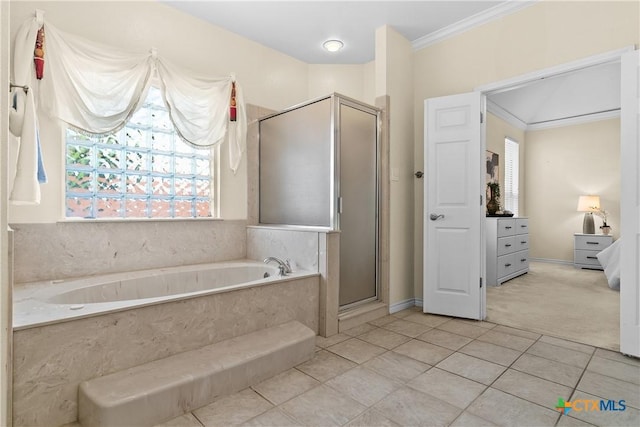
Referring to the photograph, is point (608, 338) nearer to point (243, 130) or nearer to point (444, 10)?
point (444, 10)

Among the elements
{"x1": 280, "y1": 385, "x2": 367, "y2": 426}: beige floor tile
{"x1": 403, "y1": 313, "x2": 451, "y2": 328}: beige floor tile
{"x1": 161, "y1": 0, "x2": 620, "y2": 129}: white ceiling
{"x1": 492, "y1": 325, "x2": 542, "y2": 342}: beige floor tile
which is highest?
{"x1": 161, "y1": 0, "x2": 620, "y2": 129}: white ceiling

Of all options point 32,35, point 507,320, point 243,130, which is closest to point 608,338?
point 507,320

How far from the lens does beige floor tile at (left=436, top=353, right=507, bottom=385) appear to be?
1.90m

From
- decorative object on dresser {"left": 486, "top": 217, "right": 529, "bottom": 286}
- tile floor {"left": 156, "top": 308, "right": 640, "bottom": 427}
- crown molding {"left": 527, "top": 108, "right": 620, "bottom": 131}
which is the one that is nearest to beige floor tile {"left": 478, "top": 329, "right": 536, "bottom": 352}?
tile floor {"left": 156, "top": 308, "right": 640, "bottom": 427}

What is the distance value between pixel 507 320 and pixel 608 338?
2.21 ft

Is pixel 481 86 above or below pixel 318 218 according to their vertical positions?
above

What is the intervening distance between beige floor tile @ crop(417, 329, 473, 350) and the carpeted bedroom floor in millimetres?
603

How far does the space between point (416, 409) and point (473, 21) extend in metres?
3.20

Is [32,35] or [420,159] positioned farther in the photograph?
[420,159]

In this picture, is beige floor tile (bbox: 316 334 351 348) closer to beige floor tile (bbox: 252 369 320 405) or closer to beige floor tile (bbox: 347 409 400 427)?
beige floor tile (bbox: 252 369 320 405)

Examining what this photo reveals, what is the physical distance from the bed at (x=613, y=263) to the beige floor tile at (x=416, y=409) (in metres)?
3.70

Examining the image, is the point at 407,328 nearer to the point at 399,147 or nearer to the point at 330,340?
the point at 330,340

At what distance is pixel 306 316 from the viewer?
8.16 ft

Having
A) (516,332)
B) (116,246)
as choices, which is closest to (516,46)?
(516,332)
